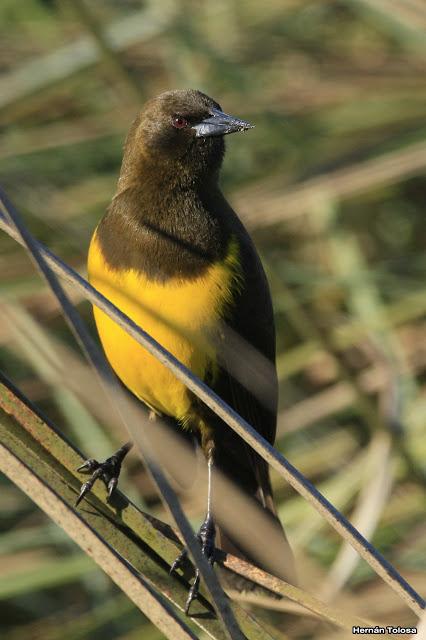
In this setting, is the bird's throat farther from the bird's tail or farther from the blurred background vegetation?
the bird's tail

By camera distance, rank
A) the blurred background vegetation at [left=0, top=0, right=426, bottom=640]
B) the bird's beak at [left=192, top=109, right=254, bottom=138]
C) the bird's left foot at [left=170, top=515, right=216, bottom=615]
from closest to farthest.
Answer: the bird's left foot at [left=170, top=515, right=216, bottom=615], the bird's beak at [left=192, top=109, right=254, bottom=138], the blurred background vegetation at [left=0, top=0, right=426, bottom=640]

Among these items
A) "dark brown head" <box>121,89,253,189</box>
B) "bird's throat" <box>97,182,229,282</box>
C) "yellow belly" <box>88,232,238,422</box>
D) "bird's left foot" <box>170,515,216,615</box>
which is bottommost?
"bird's left foot" <box>170,515,216,615</box>

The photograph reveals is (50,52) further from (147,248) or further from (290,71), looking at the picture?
(147,248)

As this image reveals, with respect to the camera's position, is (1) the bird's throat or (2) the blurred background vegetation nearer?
(1) the bird's throat

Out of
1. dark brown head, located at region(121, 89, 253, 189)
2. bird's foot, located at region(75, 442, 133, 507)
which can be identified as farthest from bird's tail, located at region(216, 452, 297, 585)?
dark brown head, located at region(121, 89, 253, 189)

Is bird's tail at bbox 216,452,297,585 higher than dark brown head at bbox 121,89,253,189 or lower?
lower

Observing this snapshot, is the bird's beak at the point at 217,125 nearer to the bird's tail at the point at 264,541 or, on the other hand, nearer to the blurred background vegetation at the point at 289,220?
the blurred background vegetation at the point at 289,220

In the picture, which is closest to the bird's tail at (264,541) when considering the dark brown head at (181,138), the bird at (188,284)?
the bird at (188,284)

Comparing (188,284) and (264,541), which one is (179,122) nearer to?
(188,284)

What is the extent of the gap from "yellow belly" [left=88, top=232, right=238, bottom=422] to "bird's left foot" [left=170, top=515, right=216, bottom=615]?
0.47 meters

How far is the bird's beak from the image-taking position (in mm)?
3340

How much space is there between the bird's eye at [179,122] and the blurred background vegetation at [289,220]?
1.26ft

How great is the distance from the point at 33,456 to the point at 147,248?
3.60ft

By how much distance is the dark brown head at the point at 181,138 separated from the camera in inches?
133
